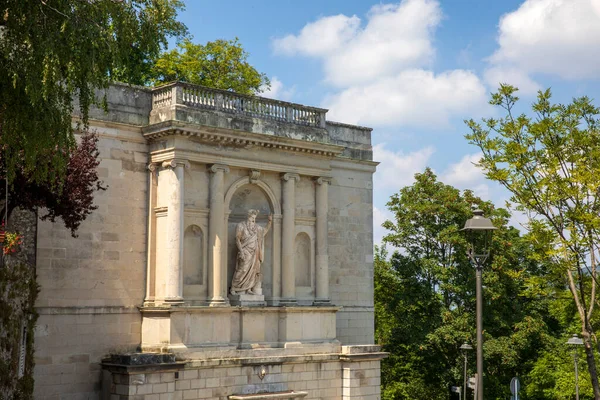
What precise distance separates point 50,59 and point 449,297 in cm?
2500

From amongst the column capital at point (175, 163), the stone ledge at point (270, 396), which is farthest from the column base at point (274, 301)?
the column capital at point (175, 163)

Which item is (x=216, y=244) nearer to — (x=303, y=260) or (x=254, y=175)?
(x=254, y=175)

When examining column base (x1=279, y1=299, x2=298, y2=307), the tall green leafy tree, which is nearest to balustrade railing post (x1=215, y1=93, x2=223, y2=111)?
column base (x1=279, y1=299, x2=298, y2=307)

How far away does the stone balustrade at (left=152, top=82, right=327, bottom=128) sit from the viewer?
955 inches

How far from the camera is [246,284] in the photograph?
2503 centimetres

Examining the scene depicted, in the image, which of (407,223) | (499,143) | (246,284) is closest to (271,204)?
(246,284)

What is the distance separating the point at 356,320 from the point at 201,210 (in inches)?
291

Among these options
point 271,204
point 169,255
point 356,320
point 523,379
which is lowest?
point 523,379

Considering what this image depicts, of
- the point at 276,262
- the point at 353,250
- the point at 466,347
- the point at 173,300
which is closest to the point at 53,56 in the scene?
the point at 173,300

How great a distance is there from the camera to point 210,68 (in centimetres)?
3547

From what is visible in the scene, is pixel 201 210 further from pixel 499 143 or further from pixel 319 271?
pixel 499 143

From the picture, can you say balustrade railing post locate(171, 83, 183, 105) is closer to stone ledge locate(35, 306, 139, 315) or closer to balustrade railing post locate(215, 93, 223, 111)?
balustrade railing post locate(215, 93, 223, 111)

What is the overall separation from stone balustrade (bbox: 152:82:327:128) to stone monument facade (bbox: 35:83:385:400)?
0.14 ft

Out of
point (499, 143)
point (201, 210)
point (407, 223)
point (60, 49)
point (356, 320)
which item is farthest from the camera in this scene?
point (407, 223)
